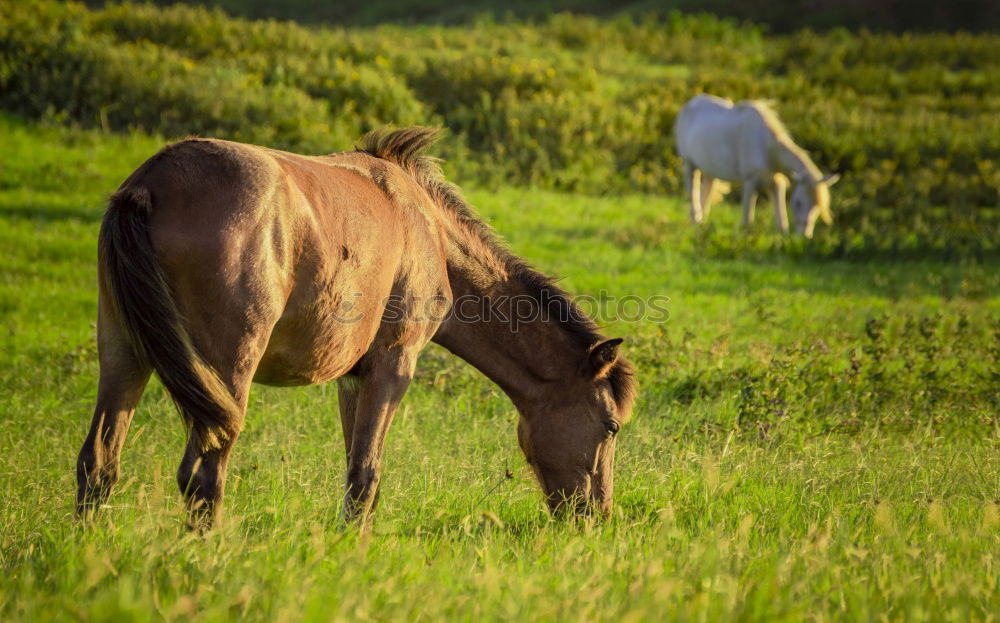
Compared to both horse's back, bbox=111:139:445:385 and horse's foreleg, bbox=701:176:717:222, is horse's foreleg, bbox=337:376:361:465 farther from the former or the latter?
horse's foreleg, bbox=701:176:717:222

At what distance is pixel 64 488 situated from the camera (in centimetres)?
467

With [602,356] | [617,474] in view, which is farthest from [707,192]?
[602,356]

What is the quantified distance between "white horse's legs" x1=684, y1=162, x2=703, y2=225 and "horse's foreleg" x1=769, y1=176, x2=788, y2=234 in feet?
3.63

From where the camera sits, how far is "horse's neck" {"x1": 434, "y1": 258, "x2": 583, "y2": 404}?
4.84m

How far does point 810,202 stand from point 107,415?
1205 cm

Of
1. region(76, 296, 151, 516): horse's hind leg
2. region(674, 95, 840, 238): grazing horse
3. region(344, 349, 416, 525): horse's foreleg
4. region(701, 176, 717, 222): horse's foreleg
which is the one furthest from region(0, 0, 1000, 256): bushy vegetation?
region(76, 296, 151, 516): horse's hind leg

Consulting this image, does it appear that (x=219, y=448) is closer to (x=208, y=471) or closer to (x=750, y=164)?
(x=208, y=471)

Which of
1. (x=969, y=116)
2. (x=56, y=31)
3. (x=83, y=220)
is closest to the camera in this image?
(x=83, y=220)

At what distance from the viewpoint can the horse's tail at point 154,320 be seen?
3.17 metres

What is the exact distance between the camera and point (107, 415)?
3512 mm

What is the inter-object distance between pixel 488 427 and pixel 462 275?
1617mm

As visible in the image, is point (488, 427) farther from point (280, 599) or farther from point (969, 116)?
point (969, 116)

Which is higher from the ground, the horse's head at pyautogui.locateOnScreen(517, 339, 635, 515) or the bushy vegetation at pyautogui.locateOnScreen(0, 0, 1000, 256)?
the bushy vegetation at pyautogui.locateOnScreen(0, 0, 1000, 256)

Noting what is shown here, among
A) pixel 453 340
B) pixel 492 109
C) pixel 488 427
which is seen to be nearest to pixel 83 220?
pixel 488 427
